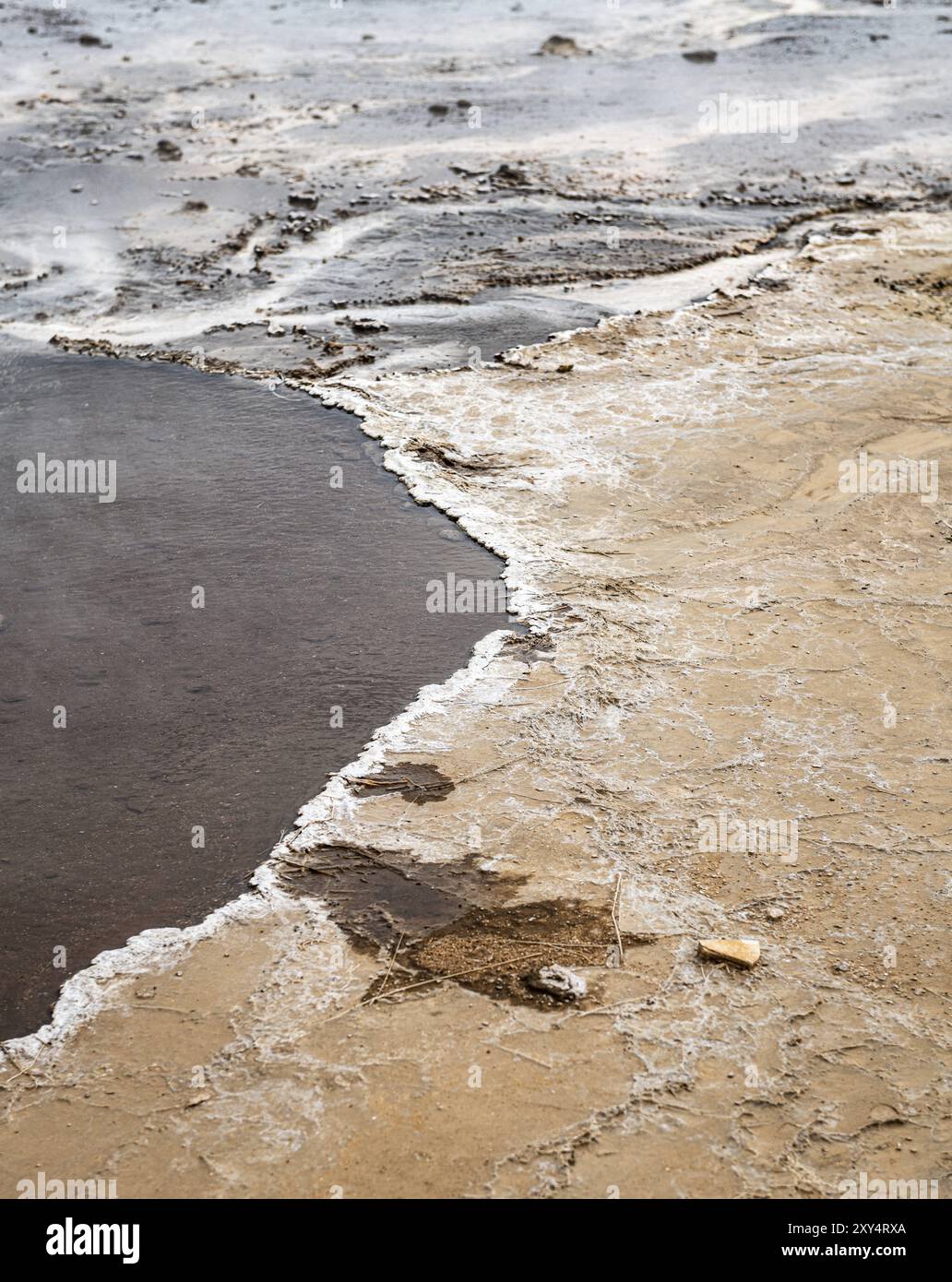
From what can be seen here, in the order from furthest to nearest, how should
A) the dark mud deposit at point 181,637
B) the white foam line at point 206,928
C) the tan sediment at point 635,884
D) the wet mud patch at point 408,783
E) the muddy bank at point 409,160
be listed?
the muddy bank at point 409,160 → the wet mud patch at point 408,783 → the dark mud deposit at point 181,637 → the white foam line at point 206,928 → the tan sediment at point 635,884

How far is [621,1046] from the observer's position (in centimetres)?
440

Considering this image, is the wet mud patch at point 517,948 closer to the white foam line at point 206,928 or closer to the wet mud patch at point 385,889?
the wet mud patch at point 385,889

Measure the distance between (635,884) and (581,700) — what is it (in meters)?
1.36

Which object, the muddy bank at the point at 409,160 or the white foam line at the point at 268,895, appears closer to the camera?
the white foam line at the point at 268,895

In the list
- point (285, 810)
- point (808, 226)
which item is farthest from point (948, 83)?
point (285, 810)

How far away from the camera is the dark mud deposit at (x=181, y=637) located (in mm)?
5371

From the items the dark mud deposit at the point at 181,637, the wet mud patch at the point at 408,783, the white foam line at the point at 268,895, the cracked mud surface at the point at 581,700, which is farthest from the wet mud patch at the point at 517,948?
the dark mud deposit at the point at 181,637

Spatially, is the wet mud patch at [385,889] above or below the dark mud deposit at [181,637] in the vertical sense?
below

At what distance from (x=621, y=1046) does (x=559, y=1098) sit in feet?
1.07

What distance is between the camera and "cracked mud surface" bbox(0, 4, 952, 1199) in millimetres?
4188

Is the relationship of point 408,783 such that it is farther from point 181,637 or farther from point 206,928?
point 181,637

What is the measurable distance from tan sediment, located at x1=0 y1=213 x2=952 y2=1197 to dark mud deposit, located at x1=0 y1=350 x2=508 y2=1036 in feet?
1.01

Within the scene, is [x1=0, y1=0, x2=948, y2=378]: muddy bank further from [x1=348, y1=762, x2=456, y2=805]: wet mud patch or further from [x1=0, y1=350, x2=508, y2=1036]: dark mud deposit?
[x1=348, y1=762, x2=456, y2=805]: wet mud patch

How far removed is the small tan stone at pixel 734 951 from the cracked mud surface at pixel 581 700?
0.19ft
